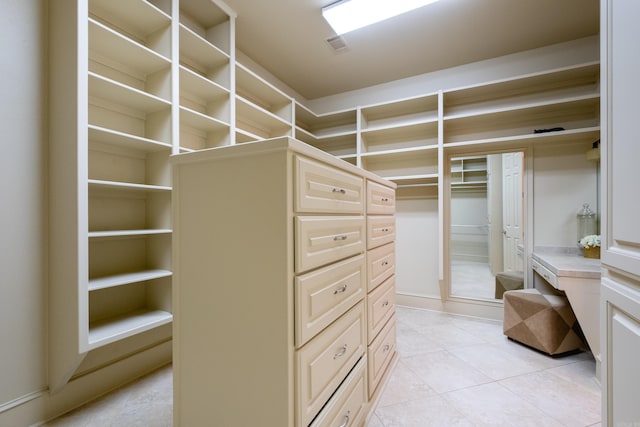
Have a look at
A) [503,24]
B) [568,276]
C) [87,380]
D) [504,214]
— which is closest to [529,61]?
[503,24]

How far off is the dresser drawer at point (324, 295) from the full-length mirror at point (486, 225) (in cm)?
225

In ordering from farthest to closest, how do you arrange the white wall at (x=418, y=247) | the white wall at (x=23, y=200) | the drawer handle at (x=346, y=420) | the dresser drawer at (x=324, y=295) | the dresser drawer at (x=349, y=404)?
the white wall at (x=418, y=247) → the white wall at (x=23, y=200) → the drawer handle at (x=346, y=420) → the dresser drawer at (x=349, y=404) → the dresser drawer at (x=324, y=295)

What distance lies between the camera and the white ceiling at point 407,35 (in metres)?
2.14

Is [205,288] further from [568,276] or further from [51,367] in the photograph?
[568,276]

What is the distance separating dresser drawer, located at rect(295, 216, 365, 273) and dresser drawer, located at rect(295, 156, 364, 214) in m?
0.04

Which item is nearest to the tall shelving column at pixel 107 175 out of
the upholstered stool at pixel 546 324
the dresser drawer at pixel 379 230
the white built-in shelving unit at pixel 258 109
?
the white built-in shelving unit at pixel 258 109

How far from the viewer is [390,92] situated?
3.34 meters

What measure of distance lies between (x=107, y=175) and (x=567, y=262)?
11.4 ft

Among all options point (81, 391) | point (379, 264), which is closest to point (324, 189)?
point (379, 264)

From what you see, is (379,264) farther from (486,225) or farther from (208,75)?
(208,75)

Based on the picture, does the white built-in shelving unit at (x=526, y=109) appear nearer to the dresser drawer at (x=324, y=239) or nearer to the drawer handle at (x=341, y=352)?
the dresser drawer at (x=324, y=239)

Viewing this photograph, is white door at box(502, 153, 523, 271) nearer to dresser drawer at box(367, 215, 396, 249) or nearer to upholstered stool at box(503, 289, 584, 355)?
upholstered stool at box(503, 289, 584, 355)

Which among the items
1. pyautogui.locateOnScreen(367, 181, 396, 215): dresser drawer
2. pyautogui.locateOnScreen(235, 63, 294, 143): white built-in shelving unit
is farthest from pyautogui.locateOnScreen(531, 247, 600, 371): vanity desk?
pyautogui.locateOnScreen(235, 63, 294, 143): white built-in shelving unit

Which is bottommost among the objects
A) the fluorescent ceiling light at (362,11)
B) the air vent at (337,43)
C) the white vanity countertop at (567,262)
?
the white vanity countertop at (567,262)
